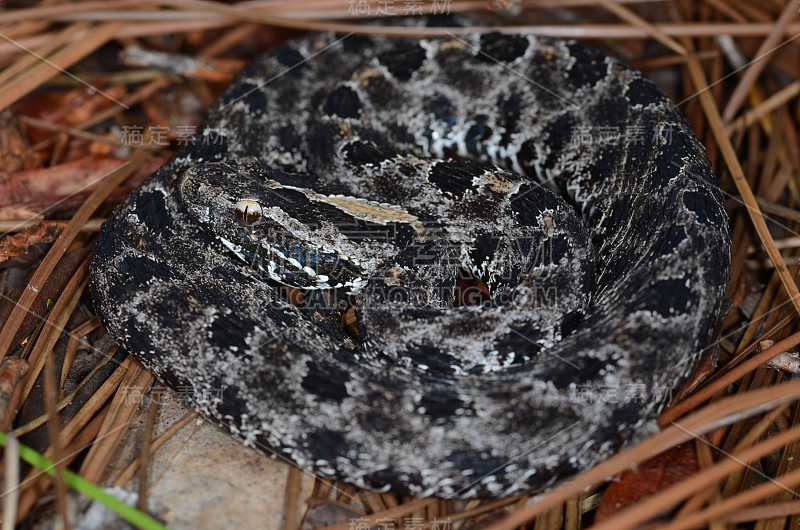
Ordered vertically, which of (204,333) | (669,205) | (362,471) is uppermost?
(669,205)

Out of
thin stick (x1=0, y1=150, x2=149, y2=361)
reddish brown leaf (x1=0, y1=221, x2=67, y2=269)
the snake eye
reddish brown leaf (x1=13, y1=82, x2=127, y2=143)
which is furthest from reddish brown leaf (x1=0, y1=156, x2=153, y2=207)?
the snake eye

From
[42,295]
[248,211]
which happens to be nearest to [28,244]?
[42,295]

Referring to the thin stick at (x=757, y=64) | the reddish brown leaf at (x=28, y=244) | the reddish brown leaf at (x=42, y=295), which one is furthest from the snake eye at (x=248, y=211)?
the thin stick at (x=757, y=64)

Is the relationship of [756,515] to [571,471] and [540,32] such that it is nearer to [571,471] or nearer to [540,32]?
[571,471]

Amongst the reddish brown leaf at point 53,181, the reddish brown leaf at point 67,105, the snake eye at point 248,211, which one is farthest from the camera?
the reddish brown leaf at point 67,105

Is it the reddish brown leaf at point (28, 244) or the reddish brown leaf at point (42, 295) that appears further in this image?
the reddish brown leaf at point (28, 244)

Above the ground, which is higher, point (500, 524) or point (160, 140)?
point (160, 140)

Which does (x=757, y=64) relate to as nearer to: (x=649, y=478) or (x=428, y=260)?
(x=428, y=260)

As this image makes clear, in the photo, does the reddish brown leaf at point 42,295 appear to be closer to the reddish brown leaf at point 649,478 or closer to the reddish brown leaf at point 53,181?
the reddish brown leaf at point 53,181

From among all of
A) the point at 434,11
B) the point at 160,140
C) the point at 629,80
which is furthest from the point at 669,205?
the point at 160,140
